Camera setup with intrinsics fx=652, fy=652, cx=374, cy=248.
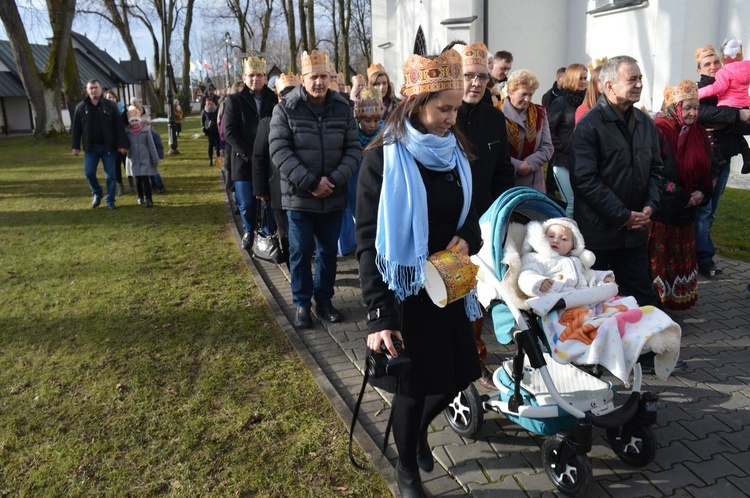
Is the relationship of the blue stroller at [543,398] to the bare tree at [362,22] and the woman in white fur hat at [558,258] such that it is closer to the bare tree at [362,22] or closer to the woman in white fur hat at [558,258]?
the woman in white fur hat at [558,258]

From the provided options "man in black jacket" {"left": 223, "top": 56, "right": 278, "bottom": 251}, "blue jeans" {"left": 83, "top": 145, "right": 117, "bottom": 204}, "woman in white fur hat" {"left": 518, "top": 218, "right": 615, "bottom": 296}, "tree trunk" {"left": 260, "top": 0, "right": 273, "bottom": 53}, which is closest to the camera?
"woman in white fur hat" {"left": 518, "top": 218, "right": 615, "bottom": 296}

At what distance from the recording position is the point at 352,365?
5.01 m

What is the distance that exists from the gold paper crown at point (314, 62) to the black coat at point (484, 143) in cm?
152

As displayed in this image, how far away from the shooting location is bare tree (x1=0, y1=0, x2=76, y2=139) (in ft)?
81.7

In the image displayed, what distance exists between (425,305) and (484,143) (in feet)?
6.16

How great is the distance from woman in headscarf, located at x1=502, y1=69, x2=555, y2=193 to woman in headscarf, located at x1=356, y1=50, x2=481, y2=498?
2.22 metres

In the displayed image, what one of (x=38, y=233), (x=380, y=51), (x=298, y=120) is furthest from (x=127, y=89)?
(x=298, y=120)

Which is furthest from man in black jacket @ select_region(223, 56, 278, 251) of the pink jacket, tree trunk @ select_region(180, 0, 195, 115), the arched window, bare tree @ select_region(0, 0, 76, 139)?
tree trunk @ select_region(180, 0, 195, 115)

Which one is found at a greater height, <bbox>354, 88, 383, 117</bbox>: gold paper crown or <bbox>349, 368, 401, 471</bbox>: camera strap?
<bbox>354, 88, 383, 117</bbox>: gold paper crown

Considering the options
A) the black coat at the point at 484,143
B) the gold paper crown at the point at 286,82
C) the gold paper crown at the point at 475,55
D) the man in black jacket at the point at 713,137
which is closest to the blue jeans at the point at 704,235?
the man in black jacket at the point at 713,137

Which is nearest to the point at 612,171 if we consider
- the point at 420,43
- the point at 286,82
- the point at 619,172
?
the point at 619,172

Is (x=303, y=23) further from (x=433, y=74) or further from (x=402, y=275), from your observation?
(x=402, y=275)

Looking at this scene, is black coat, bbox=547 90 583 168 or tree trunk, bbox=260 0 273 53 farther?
tree trunk, bbox=260 0 273 53

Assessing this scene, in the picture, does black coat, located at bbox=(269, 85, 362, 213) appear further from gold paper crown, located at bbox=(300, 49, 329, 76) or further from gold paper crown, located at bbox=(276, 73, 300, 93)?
gold paper crown, located at bbox=(276, 73, 300, 93)
